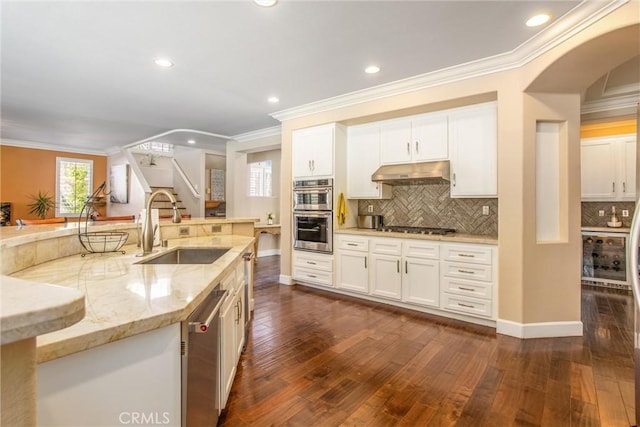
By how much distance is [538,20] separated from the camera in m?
2.35

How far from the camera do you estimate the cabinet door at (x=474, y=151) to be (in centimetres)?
329

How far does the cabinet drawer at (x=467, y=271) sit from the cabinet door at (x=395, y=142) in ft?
4.64

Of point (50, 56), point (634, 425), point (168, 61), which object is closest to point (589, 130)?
point (634, 425)

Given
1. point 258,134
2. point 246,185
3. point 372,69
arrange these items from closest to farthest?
point 372,69 → point 258,134 → point 246,185

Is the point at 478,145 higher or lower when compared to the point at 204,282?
higher

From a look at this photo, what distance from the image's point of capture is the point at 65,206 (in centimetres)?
779

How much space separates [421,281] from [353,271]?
92cm

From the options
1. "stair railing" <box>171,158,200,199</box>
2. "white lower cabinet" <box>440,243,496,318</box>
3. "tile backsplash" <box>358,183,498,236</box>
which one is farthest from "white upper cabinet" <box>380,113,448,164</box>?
"stair railing" <box>171,158,200,199</box>

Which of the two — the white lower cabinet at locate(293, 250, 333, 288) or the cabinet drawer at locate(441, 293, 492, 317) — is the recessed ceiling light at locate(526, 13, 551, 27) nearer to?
the cabinet drawer at locate(441, 293, 492, 317)

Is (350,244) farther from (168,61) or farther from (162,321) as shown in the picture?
(162,321)

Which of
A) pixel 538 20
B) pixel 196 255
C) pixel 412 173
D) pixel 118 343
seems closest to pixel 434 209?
pixel 412 173

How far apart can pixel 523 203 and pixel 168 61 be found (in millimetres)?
3729

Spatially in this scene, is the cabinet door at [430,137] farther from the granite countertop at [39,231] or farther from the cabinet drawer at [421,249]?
the granite countertop at [39,231]

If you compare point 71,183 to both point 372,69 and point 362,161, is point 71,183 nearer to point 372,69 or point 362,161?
point 362,161
